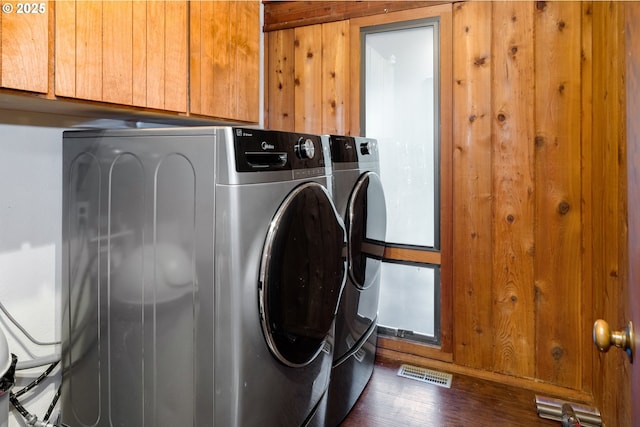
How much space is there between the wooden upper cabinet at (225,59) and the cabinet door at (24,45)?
0.58m

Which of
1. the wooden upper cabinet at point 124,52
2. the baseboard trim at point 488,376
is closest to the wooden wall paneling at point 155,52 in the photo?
the wooden upper cabinet at point 124,52

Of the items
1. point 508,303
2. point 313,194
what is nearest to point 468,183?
point 508,303

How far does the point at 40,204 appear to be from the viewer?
1.49m

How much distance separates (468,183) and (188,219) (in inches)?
62.3

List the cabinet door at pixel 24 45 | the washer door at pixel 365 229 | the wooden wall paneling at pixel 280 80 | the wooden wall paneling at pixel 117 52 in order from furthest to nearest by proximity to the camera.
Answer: the wooden wall paneling at pixel 280 80
the washer door at pixel 365 229
the wooden wall paneling at pixel 117 52
the cabinet door at pixel 24 45

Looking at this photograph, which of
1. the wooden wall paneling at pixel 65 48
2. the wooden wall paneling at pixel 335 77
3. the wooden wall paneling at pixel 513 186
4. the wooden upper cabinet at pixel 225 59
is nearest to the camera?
the wooden wall paneling at pixel 65 48

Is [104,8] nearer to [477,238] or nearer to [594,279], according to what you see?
[477,238]

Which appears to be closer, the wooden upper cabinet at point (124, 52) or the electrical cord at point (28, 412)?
the wooden upper cabinet at point (124, 52)

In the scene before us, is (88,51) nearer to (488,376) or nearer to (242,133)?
(242,133)

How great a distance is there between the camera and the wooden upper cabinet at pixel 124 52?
114 centimetres

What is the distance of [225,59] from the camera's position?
5.96 ft

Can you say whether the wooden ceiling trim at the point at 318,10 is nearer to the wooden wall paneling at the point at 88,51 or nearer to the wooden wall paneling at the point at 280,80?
the wooden wall paneling at the point at 280,80

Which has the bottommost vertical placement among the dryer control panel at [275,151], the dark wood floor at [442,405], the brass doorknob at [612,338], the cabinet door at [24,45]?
the dark wood floor at [442,405]

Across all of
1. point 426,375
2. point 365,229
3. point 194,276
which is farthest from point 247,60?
point 426,375
